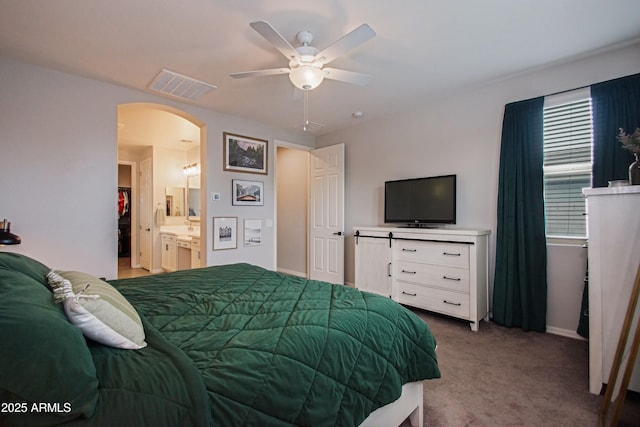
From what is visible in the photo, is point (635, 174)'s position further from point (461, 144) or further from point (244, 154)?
point (244, 154)

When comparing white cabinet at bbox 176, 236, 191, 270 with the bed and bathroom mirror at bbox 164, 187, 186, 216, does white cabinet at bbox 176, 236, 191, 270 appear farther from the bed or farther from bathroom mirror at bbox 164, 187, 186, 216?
the bed

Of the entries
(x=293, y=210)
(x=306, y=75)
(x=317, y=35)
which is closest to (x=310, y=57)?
(x=306, y=75)

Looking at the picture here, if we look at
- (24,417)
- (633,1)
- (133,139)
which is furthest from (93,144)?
(633,1)

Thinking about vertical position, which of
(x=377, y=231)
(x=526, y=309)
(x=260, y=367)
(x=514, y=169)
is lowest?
(x=526, y=309)

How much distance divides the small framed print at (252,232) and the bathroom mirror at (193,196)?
2175mm

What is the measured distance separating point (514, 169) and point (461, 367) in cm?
204

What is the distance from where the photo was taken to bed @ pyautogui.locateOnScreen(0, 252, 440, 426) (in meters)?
0.71

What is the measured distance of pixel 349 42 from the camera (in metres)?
1.93

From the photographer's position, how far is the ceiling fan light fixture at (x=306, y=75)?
223 cm

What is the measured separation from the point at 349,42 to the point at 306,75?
0.44 m

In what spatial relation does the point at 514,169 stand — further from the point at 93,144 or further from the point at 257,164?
the point at 93,144

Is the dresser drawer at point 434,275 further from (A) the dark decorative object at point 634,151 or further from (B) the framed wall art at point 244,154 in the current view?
(B) the framed wall art at point 244,154

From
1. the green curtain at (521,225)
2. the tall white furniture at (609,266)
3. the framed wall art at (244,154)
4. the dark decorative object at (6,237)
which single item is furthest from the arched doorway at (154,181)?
the tall white furniture at (609,266)

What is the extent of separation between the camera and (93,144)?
306cm
